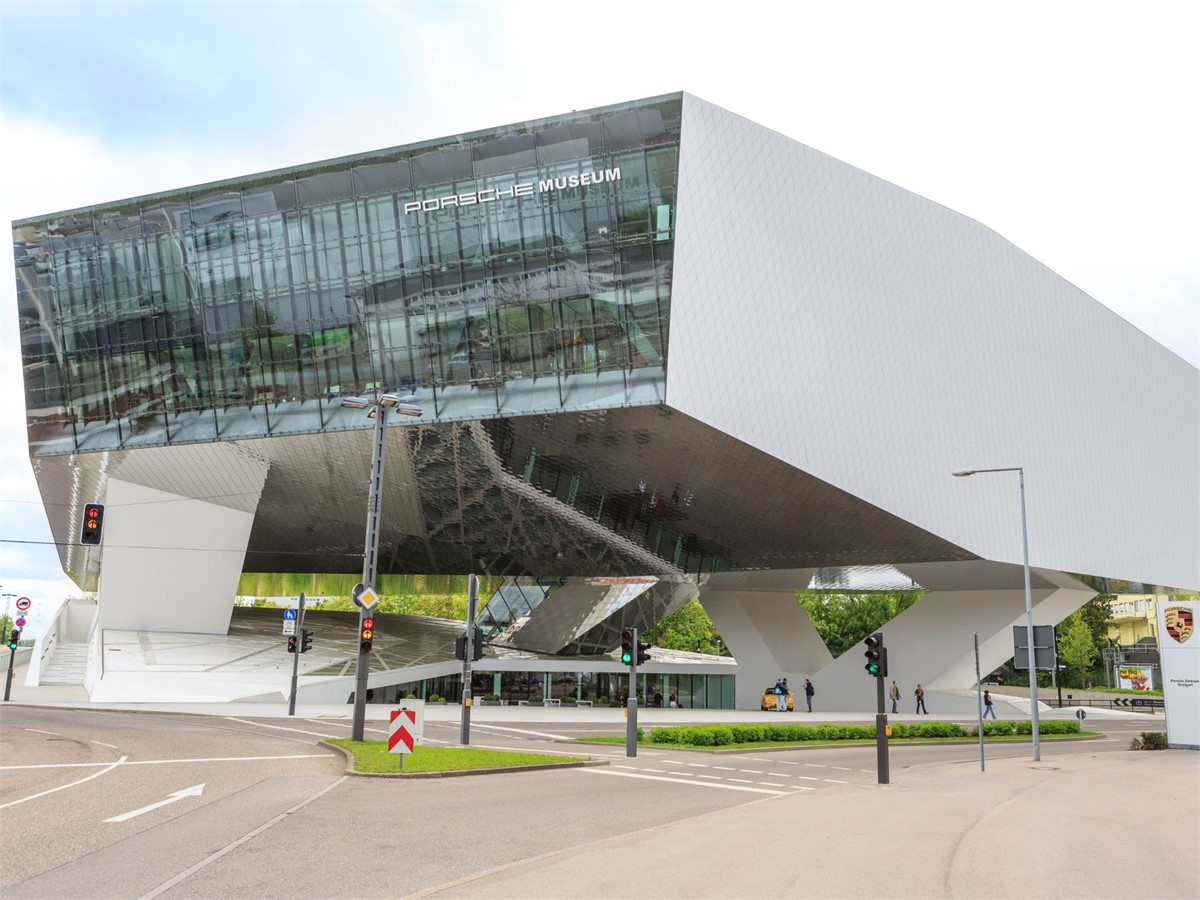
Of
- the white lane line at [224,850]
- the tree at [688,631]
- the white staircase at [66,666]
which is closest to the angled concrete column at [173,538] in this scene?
the white staircase at [66,666]

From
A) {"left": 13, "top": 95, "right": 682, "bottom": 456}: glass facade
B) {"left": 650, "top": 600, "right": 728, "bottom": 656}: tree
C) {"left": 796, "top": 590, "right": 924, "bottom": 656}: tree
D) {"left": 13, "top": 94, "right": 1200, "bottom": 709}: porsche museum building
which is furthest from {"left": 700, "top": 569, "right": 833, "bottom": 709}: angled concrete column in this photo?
{"left": 650, "top": 600, "right": 728, "bottom": 656}: tree

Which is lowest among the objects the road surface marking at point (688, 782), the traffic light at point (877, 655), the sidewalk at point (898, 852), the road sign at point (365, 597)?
the road surface marking at point (688, 782)

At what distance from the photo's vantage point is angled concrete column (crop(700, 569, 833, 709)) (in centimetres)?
5147

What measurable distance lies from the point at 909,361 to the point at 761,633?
1789cm

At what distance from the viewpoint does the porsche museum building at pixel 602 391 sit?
1325 inches

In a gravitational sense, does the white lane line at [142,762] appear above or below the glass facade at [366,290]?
below

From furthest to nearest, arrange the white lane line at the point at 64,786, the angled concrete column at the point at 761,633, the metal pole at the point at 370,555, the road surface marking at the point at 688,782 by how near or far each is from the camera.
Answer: the angled concrete column at the point at 761,633
the metal pole at the point at 370,555
the road surface marking at the point at 688,782
the white lane line at the point at 64,786

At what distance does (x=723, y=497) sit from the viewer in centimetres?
3947

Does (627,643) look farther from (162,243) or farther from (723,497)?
(162,243)

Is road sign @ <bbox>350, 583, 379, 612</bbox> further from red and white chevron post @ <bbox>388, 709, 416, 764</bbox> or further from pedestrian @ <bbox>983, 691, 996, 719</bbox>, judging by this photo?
pedestrian @ <bbox>983, 691, 996, 719</bbox>

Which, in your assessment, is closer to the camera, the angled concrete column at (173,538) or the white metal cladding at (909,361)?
the white metal cladding at (909,361)

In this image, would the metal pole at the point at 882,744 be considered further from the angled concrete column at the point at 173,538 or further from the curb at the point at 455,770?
the angled concrete column at the point at 173,538

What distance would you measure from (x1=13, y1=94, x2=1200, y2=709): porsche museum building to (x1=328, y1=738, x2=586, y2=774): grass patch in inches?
595

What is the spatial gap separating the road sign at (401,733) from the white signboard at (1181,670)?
22.8m
